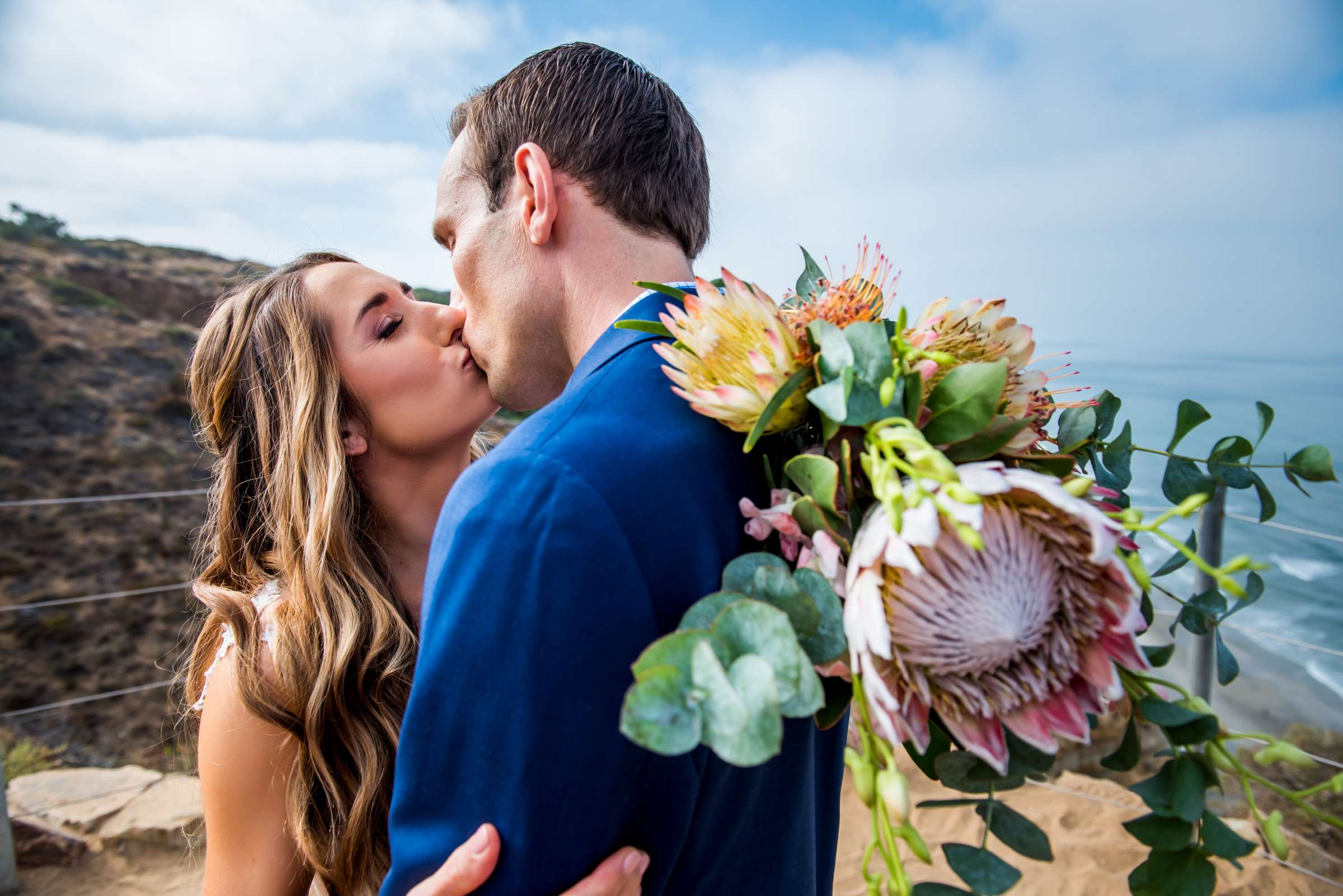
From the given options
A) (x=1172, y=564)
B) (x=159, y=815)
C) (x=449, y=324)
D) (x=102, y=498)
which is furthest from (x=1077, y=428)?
(x=159, y=815)

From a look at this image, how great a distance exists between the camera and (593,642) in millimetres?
756

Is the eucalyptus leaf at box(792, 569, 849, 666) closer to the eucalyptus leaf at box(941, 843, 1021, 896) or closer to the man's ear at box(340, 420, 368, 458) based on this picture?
the eucalyptus leaf at box(941, 843, 1021, 896)

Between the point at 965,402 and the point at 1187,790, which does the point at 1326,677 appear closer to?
the point at 1187,790

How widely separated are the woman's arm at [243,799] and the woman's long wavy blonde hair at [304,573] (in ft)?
0.10

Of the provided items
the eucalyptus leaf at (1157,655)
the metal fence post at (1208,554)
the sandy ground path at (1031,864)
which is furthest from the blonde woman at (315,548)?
the metal fence post at (1208,554)

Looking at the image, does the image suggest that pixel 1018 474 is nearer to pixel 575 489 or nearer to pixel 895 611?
pixel 895 611

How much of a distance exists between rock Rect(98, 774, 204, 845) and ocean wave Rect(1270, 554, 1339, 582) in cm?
1733

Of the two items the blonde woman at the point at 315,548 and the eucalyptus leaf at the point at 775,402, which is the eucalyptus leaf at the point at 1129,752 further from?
the blonde woman at the point at 315,548

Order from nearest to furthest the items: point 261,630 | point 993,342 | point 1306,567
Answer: point 993,342 → point 261,630 → point 1306,567

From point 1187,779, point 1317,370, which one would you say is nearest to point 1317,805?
point 1187,779

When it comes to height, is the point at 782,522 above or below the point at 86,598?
above

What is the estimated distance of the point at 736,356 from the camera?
29.5 inches

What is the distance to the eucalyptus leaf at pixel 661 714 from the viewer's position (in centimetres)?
51

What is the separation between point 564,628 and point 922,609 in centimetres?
35
